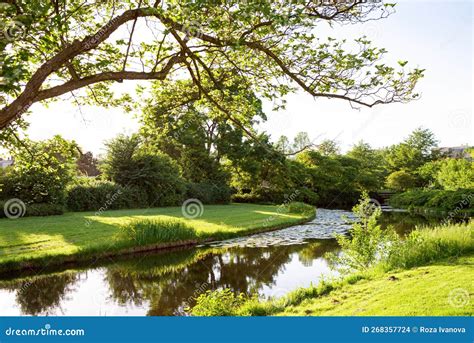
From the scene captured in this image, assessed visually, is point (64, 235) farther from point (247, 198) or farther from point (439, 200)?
point (247, 198)

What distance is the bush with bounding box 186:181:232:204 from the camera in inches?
1259

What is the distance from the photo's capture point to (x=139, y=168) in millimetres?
26984

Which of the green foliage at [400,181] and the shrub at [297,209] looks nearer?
the shrub at [297,209]

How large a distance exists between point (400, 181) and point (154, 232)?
33793 millimetres

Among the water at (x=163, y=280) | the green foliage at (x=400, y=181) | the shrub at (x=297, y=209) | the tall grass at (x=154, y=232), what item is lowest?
the water at (x=163, y=280)

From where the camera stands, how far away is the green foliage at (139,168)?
2638cm

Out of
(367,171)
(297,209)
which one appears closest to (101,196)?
(297,209)

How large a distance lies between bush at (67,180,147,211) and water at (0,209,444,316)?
11.4 meters

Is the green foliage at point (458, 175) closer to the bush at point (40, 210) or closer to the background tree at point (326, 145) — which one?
the background tree at point (326, 145)

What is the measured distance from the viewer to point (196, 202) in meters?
30.9

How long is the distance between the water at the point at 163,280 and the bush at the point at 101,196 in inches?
448

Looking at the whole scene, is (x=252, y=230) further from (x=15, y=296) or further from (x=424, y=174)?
(x=424, y=174)

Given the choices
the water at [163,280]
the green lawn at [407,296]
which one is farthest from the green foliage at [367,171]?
the green lawn at [407,296]
